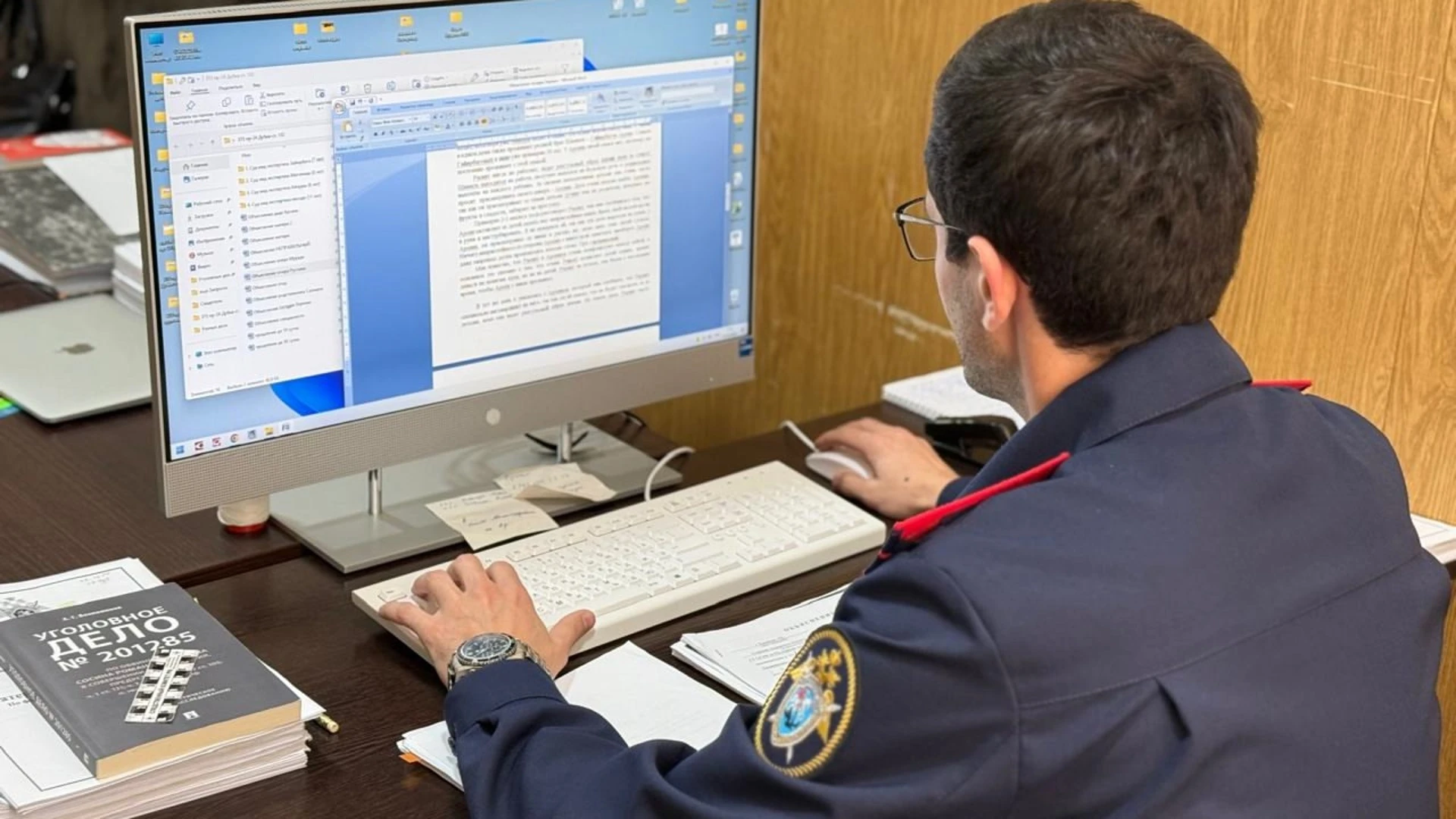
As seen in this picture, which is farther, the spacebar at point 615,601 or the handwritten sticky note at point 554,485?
the handwritten sticky note at point 554,485

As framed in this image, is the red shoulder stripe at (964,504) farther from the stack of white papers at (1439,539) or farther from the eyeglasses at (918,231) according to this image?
the stack of white papers at (1439,539)

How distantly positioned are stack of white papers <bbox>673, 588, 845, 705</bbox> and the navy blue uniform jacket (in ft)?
0.79

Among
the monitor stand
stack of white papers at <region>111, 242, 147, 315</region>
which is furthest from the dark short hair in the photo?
stack of white papers at <region>111, 242, 147, 315</region>

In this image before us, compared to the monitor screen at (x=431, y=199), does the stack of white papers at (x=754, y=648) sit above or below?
below

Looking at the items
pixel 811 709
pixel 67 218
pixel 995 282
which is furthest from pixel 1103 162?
pixel 67 218

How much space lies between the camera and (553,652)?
136 centimetres

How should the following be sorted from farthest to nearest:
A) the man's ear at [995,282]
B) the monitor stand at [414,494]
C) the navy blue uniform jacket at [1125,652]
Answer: the monitor stand at [414,494]
the man's ear at [995,282]
the navy blue uniform jacket at [1125,652]

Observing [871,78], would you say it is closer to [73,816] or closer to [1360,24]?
[1360,24]

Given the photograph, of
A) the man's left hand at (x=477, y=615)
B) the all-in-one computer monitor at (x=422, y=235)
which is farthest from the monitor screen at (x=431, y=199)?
the man's left hand at (x=477, y=615)

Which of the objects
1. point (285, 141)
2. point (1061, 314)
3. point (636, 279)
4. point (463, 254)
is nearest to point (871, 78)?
point (636, 279)

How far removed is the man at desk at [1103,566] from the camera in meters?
0.95

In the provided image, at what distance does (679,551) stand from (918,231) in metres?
0.47

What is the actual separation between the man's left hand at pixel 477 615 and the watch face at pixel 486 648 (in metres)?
0.03

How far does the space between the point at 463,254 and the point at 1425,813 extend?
0.93 metres
